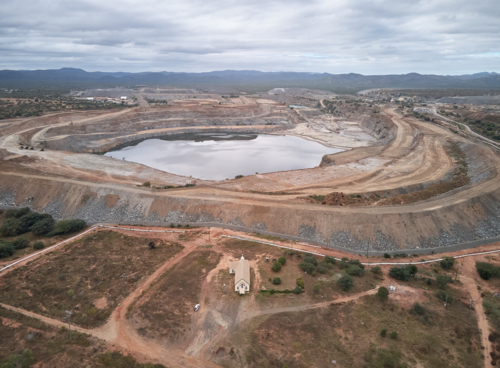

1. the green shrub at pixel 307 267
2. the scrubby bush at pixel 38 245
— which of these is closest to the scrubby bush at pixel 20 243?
the scrubby bush at pixel 38 245

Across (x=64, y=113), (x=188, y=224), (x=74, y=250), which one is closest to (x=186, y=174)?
(x=188, y=224)

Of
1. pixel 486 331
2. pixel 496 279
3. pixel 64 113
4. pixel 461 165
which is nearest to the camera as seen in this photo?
pixel 486 331

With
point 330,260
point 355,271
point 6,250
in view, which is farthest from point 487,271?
point 6,250

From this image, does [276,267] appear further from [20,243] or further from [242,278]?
[20,243]

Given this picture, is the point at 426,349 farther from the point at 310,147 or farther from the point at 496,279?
the point at 310,147

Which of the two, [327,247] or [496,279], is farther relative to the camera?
[327,247]

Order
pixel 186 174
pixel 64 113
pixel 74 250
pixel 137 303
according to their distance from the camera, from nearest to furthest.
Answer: pixel 137 303
pixel 74 250
pixel 186 174
pixel 64 113

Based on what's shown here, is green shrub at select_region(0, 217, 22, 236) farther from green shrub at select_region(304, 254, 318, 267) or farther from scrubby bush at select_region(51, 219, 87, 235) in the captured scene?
green shrub at select_region(304, 254, 318, 267)
